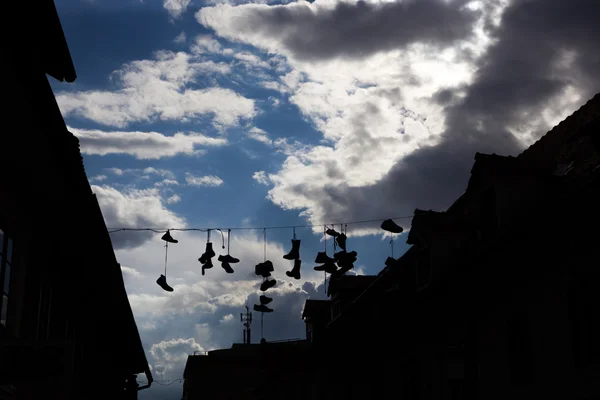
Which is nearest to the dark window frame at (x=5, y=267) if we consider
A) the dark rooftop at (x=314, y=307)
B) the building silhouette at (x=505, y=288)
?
the building silhouette at (x=505, y=288)

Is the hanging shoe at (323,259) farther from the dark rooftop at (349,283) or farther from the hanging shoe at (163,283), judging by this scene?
the dark rooftop at (349,283)

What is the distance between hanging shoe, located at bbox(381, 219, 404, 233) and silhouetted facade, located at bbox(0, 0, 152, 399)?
23.9 ft

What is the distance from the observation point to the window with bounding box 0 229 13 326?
19.7 ft

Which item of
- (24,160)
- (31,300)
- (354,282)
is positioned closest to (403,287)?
(354,282)

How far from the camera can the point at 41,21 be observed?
419 centimetres

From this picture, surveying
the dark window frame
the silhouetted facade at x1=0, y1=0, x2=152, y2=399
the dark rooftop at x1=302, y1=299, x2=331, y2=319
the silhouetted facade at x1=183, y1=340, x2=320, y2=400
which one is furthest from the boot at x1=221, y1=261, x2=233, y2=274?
the silhouetted facade at x1=183, y1=340, x2=320, y2=400

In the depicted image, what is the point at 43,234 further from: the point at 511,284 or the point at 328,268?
the point at 328,268

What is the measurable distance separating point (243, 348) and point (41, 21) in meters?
55.9

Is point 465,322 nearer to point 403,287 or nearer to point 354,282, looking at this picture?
point 403,287

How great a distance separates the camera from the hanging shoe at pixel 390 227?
1612cm

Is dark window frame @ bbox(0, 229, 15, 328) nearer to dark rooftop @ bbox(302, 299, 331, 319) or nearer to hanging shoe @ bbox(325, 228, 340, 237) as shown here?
hanging shoe @ bbox(325, 228, 340, 237)

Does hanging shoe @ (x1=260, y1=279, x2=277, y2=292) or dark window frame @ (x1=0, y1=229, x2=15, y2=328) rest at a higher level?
hanging shoe @ (x1=260, y1=279, x2=277, y2=292)

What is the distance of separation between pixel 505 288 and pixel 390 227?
470 cm

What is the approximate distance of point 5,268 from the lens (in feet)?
20.1
